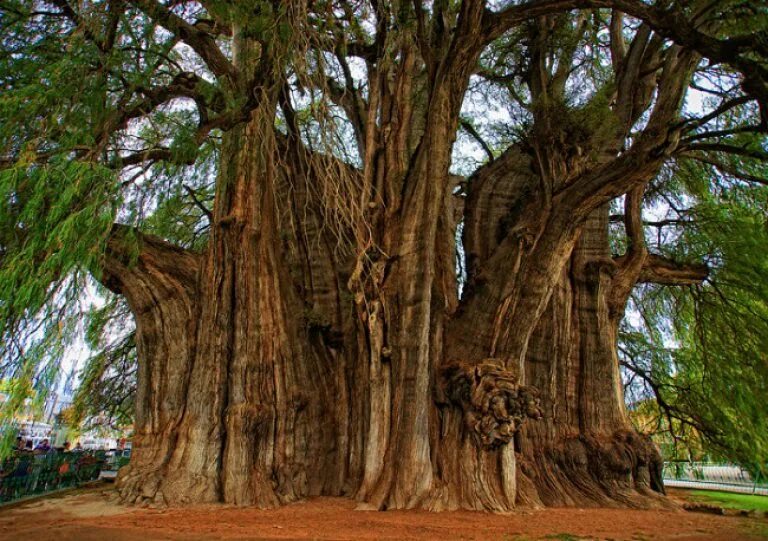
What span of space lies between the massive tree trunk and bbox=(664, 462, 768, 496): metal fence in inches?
191

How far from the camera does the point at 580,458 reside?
6.49 m

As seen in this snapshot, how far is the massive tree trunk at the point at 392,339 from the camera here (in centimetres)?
554

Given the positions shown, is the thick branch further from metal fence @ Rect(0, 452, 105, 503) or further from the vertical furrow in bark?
metal fence @ Rect(0, 452, 105, 503)

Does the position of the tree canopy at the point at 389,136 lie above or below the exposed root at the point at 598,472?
above

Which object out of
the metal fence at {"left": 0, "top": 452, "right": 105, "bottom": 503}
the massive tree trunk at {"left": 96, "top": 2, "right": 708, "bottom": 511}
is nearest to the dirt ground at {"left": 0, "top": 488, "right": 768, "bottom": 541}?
the massive tree trunk at {"left": 96, "top": 2, "right": 708, "bottom": 511}

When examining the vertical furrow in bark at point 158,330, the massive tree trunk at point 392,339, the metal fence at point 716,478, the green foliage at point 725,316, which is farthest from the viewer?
the metal fence at point 716,478

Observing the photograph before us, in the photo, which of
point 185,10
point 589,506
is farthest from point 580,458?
point 185,10

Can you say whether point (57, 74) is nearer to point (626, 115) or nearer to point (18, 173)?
point (18, 173)

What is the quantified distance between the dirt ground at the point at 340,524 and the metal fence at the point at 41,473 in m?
0.74

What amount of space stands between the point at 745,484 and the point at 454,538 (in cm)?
1017

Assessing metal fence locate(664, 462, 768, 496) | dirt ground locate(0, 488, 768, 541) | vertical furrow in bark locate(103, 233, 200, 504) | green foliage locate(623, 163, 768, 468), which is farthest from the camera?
metal fence locate(664, 462, 768, 496)

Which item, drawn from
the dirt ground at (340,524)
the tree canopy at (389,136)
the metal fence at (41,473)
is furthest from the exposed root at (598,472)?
the metal fence at (41,473)

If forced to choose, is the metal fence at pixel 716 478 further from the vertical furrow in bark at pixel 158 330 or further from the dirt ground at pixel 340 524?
the vertical furrow in bark at pixel 158 330

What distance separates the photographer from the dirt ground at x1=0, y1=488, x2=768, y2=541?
12.5ft
